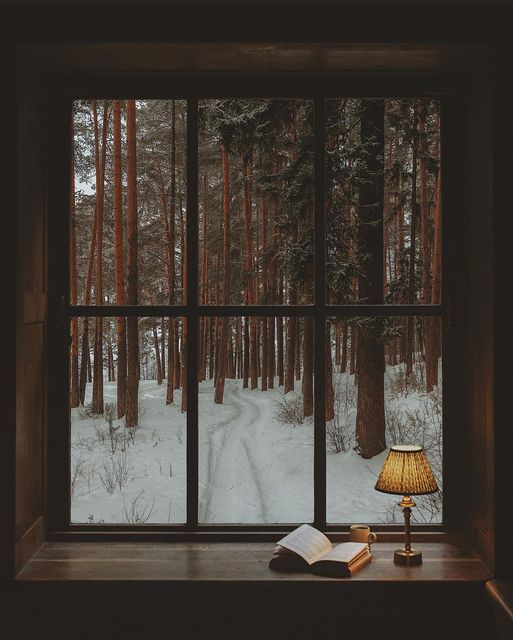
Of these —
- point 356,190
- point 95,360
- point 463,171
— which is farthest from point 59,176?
point 95,360

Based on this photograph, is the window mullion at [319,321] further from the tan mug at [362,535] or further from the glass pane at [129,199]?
the glass pane at [129,199]

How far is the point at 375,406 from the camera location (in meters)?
4.46

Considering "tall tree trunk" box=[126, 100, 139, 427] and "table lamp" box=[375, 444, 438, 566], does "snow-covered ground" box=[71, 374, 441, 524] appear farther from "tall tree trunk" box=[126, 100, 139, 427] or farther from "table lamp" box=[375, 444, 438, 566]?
"table lamp" box=[375, 444, 438, 566]

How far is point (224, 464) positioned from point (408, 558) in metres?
2.91

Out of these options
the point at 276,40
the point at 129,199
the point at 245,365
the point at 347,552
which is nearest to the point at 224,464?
the point at 245,365

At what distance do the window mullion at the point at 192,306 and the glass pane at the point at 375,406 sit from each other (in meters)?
1.46

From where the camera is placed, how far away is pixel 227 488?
4.34 metres

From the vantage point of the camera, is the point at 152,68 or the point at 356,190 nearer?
the point at 152,68

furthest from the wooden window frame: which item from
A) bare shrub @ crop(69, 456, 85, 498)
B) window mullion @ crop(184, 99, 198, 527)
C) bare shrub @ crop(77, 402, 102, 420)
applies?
bare shrub @ crop(77, 402, 102, 420)

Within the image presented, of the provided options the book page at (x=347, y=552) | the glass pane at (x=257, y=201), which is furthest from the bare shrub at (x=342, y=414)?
the book page at (x=347, y=552)

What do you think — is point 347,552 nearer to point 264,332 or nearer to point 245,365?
point 245,365

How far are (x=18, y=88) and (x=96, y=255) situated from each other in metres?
3.79

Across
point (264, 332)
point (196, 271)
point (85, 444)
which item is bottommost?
point (85, 444)

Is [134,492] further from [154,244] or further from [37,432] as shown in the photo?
[154,244]
